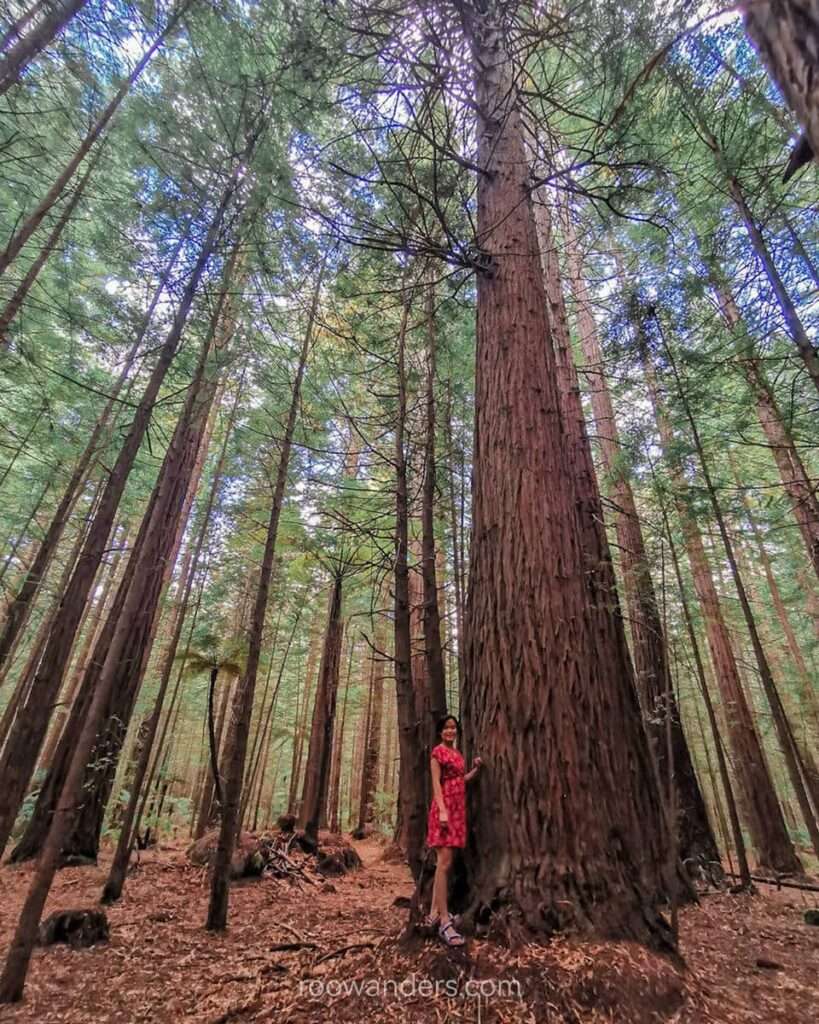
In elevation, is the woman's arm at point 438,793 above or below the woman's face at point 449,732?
below

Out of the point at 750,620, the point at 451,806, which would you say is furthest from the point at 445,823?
the point at 750,620

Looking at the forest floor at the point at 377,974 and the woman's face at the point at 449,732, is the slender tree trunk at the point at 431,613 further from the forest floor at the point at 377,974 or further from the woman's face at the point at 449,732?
the forest floor at the point at 377,974

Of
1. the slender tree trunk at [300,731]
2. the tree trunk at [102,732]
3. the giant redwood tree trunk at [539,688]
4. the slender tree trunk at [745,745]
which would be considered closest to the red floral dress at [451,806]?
the giant redwood tree trunk at [539,688]

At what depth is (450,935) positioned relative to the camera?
2656 mm

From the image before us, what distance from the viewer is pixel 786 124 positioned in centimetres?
527

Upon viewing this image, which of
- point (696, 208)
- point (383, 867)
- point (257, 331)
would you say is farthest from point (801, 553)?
point (257, 331)

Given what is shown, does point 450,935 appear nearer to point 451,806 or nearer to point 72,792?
point 451,806

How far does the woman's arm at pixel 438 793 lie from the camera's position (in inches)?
125

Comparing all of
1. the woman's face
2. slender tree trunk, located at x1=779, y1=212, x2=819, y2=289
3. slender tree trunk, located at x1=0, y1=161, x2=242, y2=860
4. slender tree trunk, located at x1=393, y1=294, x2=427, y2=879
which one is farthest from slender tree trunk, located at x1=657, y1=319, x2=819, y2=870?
slender tree trunk, located at x1=0, y1=161, x2=242, y2=860

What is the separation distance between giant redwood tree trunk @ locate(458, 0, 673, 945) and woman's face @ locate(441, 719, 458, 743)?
85cm

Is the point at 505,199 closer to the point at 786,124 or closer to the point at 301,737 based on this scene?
the point at 786,124

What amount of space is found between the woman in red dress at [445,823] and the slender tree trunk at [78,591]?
129 inches

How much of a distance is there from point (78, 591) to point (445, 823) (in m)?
6.66

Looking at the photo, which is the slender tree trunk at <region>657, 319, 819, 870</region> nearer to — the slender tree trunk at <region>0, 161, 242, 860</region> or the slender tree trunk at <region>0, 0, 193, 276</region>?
the slender tree trunk at <region>0, 161, 242, 860</region>
